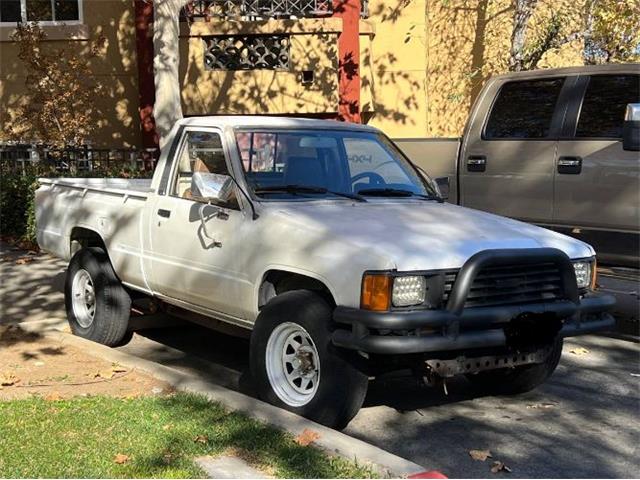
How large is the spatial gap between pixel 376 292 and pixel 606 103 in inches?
158

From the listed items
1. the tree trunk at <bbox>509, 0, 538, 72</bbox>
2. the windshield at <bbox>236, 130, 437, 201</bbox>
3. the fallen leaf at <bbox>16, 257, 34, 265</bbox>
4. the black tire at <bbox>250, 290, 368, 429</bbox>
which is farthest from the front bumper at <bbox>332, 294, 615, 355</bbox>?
the tree trunk at <bbox>509, 0, 538, 72</bbox>

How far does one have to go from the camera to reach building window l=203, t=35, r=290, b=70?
1475 centimetres

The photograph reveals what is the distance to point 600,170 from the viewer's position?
7012mm

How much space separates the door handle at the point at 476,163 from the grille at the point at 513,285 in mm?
3168

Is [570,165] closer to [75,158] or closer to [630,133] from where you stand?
[630,133]

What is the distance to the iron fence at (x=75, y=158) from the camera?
43.3 ft

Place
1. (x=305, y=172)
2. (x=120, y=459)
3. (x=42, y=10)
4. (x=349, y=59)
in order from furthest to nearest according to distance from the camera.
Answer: (x=42, y=10), (x=349, y=59), (x=305, y=172), (x=120, y=459)

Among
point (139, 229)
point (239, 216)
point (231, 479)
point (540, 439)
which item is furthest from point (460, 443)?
point (139, 229)

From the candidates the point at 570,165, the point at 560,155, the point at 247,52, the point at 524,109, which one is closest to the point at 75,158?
the point at 247,52

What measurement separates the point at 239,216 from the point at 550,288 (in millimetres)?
2026

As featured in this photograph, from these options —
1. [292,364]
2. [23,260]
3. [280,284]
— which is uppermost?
[280,284]

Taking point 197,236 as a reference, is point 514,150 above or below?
above

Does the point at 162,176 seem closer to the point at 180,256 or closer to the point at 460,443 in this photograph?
the point at 180,256

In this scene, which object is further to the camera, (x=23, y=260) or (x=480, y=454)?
(x=23, y=260)
